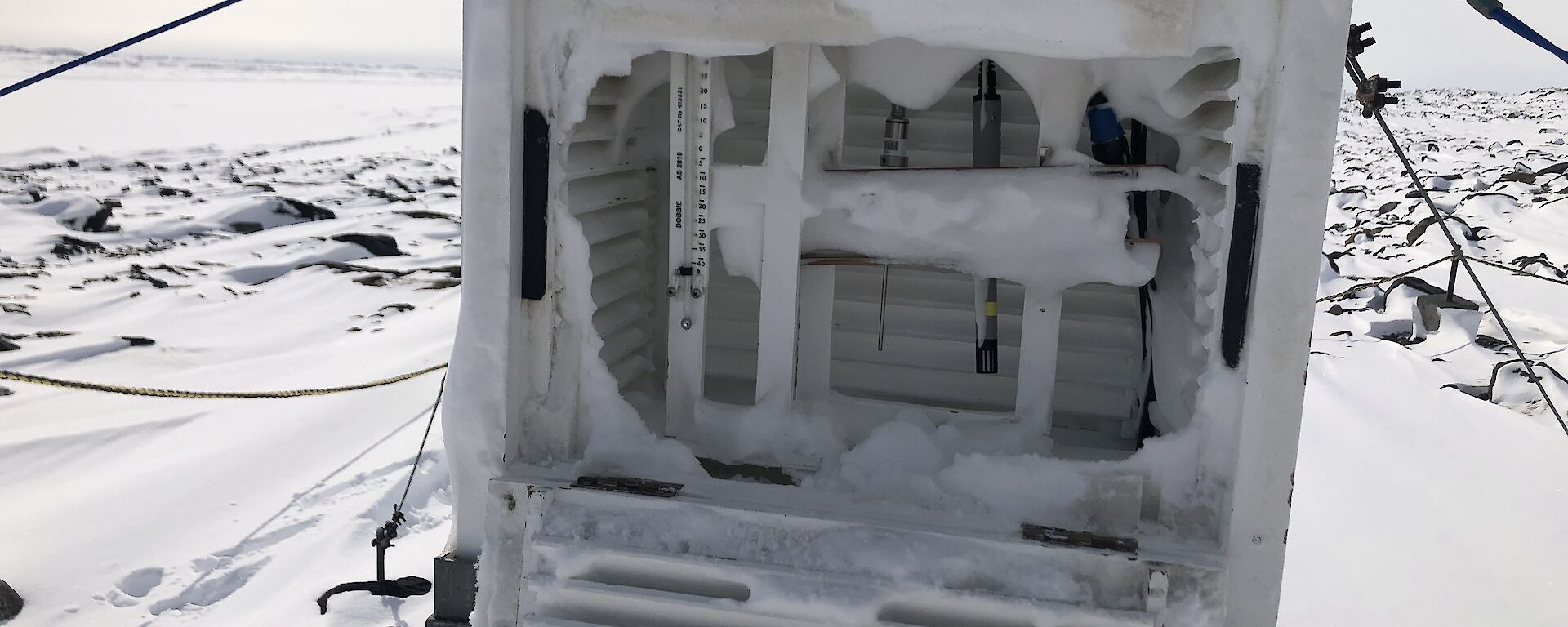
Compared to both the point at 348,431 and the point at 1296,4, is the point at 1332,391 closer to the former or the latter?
the point at 1296,4

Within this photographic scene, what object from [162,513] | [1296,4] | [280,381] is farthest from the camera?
[280,381]

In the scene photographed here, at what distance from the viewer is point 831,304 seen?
2545 millimetres

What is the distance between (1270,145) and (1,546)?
172 inches

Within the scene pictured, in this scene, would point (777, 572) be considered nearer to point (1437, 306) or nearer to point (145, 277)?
point (1437, 306)

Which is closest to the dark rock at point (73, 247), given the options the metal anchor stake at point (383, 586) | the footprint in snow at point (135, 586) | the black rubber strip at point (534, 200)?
the footprint in snow at point (135, 586)

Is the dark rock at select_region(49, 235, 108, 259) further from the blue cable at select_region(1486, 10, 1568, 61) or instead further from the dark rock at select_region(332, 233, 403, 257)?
the blue cable at select_region(1486, 10, 1568, 61)

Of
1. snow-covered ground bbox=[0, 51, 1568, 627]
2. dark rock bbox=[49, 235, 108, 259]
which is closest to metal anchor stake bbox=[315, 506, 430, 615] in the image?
snow-covered ground bbox=[0, 51, 1568, 627]

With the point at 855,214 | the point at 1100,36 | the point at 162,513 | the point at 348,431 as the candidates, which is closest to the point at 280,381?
the point at 348,431

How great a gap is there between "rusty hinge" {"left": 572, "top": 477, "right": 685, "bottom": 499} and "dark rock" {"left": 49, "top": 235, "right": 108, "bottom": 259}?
28.5ft

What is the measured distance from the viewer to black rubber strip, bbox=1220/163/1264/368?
5.80 ft

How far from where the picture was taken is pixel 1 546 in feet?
12.5

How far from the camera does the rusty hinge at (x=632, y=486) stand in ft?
6.50

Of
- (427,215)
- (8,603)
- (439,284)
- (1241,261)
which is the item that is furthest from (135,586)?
(427,215)

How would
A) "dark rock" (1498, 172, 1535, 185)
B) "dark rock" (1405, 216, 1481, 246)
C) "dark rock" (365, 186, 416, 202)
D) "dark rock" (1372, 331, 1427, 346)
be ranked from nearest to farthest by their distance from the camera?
"dark rock" (1372, 331, 1427, 346)
"dark rock" (1405, 216, 1481, 246)
"dark rock" (1498, 172, 1535, 185)
"dark rock" (365, 186, 416, 202)
